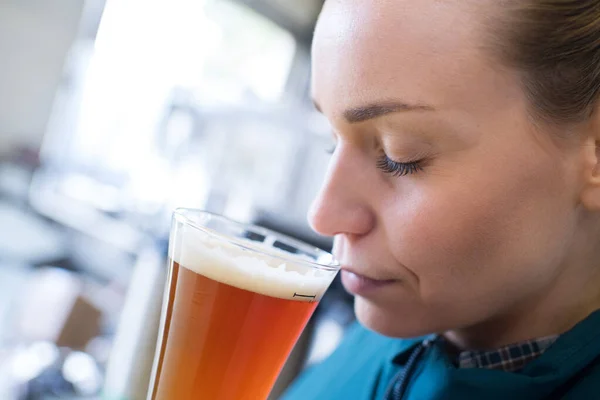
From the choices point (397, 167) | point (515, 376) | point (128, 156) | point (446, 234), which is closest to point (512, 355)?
point (515, 376)

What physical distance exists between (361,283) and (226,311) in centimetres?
26

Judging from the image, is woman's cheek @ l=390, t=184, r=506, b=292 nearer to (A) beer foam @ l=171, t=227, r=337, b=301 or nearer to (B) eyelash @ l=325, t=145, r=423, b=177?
(B) eyelash @ l=325, t=145, r=423, b=177

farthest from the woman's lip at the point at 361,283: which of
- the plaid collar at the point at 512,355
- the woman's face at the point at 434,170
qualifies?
the plaid collar at the point at 512,355

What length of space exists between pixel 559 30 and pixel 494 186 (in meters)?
0.24

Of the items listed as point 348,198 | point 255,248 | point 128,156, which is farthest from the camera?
point 128,156

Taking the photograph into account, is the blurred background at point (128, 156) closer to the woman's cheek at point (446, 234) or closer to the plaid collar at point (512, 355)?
the plaid collar at point (512, 355)

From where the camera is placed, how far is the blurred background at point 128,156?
7.29 ft

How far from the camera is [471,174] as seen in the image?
0.85 m

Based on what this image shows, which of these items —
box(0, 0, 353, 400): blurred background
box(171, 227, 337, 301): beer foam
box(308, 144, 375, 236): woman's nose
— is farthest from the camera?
box(0, 0, 353, 400): blurred background

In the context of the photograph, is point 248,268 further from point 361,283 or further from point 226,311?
point 361,283

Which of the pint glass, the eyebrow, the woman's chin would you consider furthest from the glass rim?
the eyebrow

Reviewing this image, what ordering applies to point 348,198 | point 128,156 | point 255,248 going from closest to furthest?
point 255,248
point 348,198
point 128,156

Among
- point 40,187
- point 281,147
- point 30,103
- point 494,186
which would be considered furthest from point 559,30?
point 40,187

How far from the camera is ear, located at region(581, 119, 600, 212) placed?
88 centimetres
